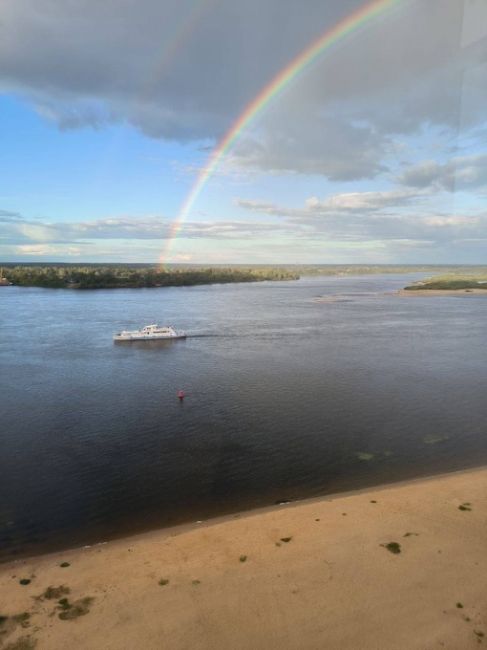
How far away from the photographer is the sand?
654 centimetres

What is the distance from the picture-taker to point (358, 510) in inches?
389

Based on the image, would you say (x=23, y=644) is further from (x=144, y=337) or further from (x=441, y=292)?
(x=441, y=292)

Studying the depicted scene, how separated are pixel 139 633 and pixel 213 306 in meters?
46.6

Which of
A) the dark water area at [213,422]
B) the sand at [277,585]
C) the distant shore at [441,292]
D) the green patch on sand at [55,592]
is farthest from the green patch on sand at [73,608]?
the distant shore at [441,292]

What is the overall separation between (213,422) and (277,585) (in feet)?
27.9

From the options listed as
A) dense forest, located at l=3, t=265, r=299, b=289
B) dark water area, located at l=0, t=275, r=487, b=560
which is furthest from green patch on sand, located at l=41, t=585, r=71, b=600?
dense forest, located at l=3, t=265, r=299, b=289

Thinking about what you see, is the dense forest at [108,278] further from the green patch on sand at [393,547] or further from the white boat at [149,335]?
the green patch on sand at [393,547]

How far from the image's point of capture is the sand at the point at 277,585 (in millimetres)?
6543

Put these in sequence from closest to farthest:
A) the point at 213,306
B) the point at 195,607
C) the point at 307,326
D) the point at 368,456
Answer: the point at 195,607 < the point at 368,456 < the point at 307,326 < the point at 213,306

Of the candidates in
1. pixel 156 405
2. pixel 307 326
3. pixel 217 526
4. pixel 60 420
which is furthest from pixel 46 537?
pixel 307 326

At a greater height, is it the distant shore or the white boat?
the distant shore

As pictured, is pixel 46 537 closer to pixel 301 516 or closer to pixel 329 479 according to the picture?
pixel 301 516

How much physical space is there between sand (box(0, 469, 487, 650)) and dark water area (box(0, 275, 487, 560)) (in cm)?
125

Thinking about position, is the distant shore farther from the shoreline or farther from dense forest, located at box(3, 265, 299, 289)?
the shoreline
